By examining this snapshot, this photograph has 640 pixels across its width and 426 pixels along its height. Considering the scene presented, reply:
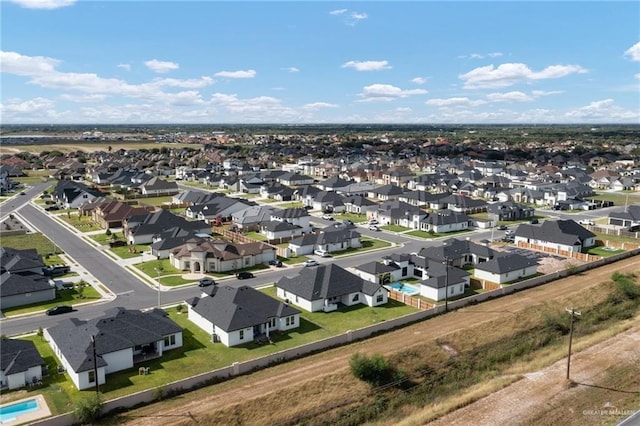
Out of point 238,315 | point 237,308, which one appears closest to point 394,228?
point 237,308

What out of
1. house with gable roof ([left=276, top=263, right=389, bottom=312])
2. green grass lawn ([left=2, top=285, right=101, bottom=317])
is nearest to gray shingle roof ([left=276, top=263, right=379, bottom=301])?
house with gable roof ([left=276, top=263, right=389, bottom=312])

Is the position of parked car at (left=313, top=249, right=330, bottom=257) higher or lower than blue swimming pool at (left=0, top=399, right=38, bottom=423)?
higher

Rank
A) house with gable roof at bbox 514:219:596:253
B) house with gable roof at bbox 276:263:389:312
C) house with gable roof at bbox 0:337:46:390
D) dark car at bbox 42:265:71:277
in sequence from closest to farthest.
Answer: house with gable roof at bbox 0:337:46:390
house with gable roof at bbox 276:263:389:312
dark car at bbox 42:265:71:277
house with gable roof at bbox 514:219:596:253

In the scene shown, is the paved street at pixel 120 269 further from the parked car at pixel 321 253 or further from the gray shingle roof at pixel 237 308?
the gray shingle roof at pixel 237 308

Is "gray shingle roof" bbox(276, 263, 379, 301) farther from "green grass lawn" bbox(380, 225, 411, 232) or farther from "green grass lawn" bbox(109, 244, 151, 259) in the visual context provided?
"green grass lawn" bbox(380, 225, 411, 232)

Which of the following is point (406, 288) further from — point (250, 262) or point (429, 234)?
point (429, 234)

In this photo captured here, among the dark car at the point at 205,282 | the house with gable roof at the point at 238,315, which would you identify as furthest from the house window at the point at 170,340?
the dark car at the point at 205,282

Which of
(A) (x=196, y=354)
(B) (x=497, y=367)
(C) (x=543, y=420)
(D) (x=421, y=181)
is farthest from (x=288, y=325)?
(D) (x=421, y=181)
